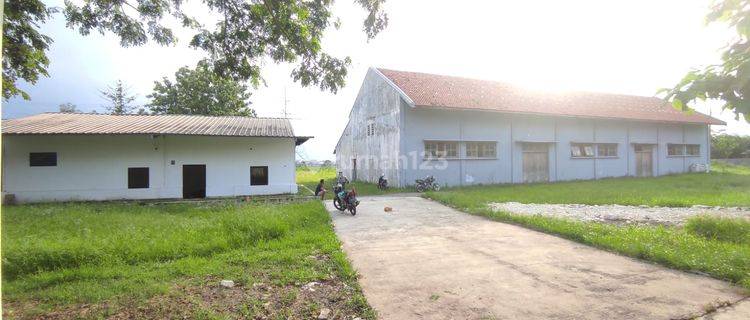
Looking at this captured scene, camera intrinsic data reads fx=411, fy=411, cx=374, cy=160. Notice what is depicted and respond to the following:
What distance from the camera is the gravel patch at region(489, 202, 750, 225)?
9.38 metres

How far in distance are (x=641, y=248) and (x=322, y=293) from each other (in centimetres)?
496

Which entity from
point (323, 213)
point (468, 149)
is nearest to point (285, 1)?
point (323, 213)

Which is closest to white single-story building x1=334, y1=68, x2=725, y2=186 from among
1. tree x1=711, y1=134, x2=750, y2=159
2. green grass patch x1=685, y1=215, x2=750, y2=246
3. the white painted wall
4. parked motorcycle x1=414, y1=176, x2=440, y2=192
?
parked motorcycle x1=414, y1=176, x2=440, y2=192

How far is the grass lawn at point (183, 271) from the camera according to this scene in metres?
4.38

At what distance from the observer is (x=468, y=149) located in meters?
19.8

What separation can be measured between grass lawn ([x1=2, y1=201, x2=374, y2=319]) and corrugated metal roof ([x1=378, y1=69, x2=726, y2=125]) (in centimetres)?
1161

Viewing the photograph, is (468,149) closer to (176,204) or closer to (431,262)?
(176,204)

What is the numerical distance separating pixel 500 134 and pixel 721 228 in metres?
13.2

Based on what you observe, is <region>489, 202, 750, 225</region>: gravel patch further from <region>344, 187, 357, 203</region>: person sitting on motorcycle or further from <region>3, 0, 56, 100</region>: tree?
<region>3, 0, 56, 100</region>: tree

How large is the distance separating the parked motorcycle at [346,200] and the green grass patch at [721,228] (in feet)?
23.9

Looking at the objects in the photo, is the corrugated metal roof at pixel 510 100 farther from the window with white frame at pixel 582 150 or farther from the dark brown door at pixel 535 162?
the dark brown door at pixel 535 162

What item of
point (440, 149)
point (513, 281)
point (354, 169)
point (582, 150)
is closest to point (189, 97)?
point (354, 169)

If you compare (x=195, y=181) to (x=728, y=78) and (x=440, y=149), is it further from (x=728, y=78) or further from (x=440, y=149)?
(x=728, y=78)

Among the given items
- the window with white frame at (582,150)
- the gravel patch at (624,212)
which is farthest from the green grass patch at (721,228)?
the window with white frame at (582,150)
